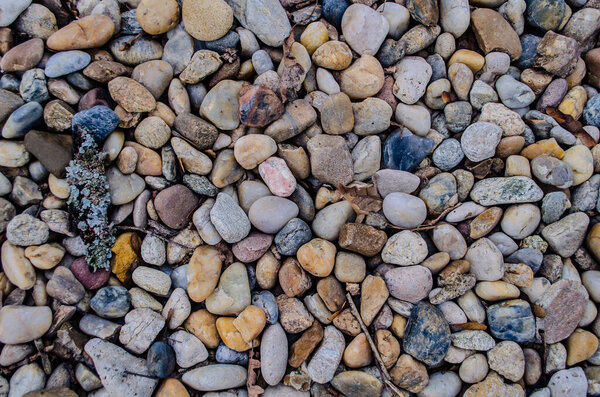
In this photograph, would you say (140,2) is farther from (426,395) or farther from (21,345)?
(426,395)

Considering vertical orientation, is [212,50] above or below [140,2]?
below

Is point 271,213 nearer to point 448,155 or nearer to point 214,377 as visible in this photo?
point 214,377

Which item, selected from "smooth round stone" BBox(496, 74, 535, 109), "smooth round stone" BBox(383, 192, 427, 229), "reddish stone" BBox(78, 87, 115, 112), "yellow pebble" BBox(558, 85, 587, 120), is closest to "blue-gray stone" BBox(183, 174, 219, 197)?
"reddish stone" BBox(78, 87, 115, 112)

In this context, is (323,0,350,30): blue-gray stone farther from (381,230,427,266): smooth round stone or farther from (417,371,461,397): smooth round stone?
(417,371,461,397): smooth round stone

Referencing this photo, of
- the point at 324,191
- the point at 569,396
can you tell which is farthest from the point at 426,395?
the point at 324,191

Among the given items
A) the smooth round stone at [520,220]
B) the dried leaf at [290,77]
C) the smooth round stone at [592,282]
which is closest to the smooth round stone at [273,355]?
the dried leaf at [290,77]
